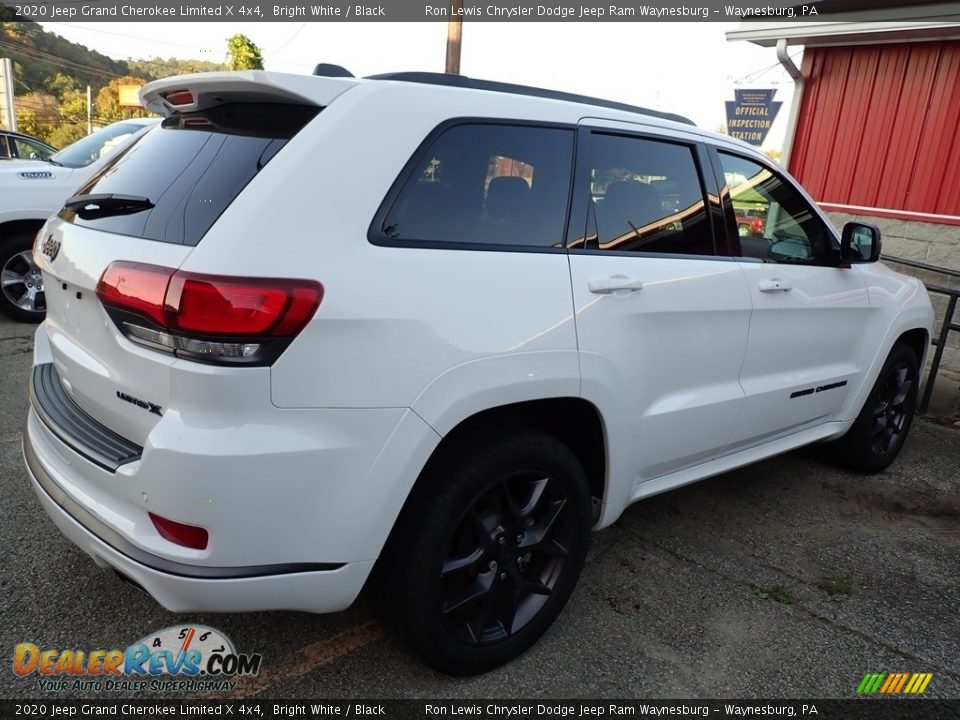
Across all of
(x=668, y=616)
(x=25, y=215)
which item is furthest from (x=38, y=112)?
(x=668, y=616)

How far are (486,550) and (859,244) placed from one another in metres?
2.67

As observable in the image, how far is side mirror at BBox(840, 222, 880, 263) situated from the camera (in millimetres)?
3439

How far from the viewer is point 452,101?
2.09 m

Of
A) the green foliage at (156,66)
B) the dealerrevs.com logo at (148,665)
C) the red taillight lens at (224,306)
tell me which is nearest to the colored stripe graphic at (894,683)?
the dealerrevs.com logo at (148,665)

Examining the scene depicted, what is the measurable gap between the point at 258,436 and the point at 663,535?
228 centimetres

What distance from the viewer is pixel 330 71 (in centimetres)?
216

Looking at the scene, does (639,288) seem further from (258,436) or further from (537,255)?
(258,436)

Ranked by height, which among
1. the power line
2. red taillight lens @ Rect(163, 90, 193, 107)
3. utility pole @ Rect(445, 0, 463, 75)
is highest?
the power line

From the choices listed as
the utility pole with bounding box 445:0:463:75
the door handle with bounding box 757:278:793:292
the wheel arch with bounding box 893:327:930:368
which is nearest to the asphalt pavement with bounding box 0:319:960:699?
the wheel arch with bounding box 893:327:930:368

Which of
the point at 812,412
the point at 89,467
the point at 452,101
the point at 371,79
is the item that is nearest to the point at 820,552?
the point at 812,412

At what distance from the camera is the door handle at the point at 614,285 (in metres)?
2.32

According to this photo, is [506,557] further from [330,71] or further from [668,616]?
[330,71]

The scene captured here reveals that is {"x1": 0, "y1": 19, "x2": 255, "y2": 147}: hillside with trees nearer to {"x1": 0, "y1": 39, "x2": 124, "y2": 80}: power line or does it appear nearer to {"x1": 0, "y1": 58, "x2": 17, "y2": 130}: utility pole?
{"x1": 0, "y1": 39, "x2": 124, "y2": 80}: power line

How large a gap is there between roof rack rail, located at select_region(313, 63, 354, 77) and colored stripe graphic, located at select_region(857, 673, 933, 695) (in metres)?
2.68
